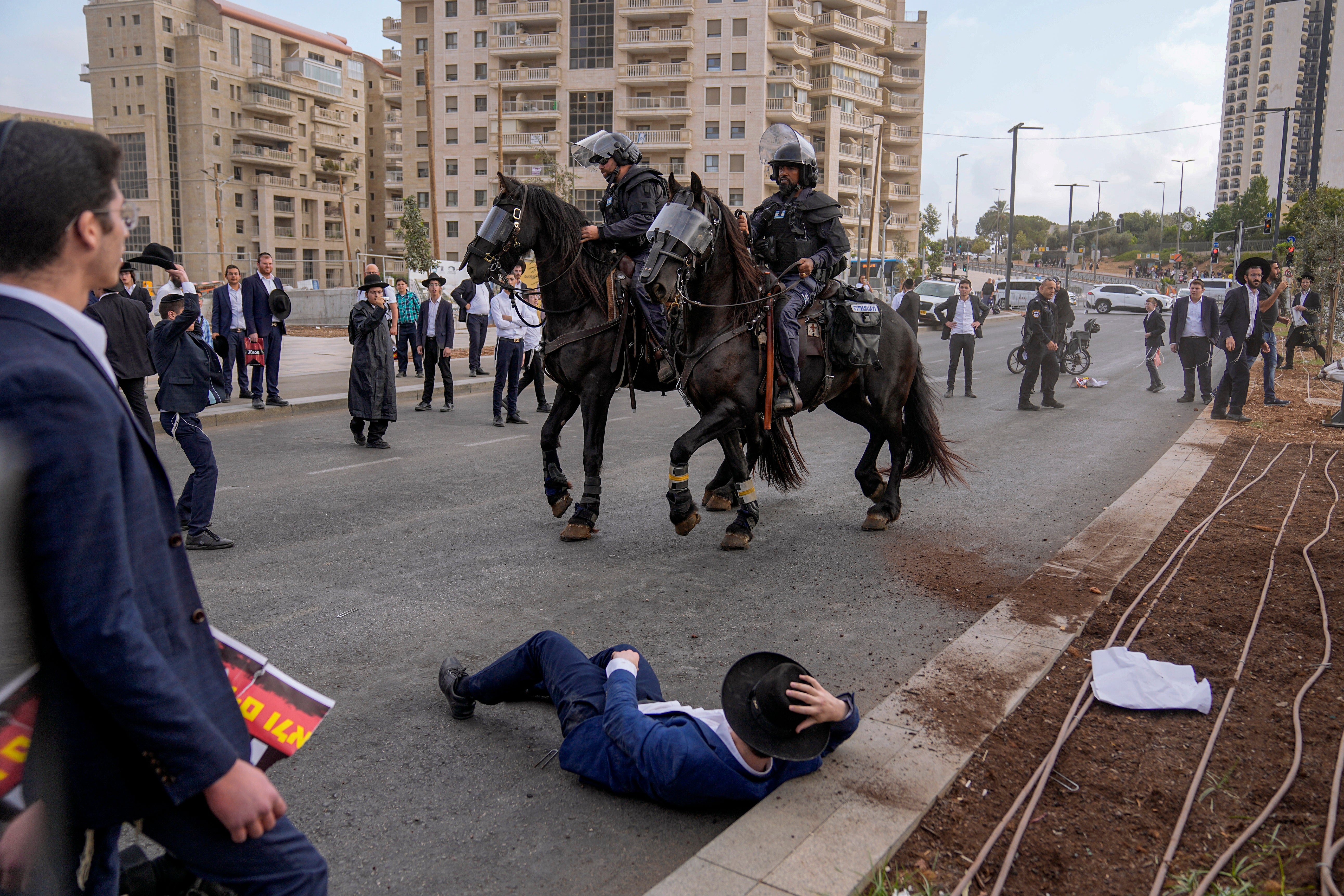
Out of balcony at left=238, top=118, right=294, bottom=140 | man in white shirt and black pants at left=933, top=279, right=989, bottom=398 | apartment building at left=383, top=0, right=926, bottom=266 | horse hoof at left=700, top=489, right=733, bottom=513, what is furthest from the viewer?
balcony at left=238, top=118, right=294, bottom=140

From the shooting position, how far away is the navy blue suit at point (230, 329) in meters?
15.0

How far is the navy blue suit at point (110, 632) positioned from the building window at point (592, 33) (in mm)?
80142

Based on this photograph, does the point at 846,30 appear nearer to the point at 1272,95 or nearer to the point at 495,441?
the point at 495,441

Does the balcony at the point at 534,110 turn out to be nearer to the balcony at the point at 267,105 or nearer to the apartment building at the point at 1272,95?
the balcony at the point at 267,105

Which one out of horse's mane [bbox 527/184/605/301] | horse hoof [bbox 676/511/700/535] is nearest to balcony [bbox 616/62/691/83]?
horse's mane [bbox 527/184/605/301]

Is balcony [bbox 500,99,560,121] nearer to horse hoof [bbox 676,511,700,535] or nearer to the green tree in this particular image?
the green tree

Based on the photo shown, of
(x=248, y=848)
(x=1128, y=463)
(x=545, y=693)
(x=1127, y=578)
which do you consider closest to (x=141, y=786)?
(x=248, y=848)

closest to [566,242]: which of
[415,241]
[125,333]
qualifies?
[125,333]

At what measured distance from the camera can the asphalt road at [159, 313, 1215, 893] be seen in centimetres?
324

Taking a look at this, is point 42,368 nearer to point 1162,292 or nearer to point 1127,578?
point 1127,578

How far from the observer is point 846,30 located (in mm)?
80875

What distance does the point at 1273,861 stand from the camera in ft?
9.67

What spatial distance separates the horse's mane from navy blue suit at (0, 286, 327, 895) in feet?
18.8

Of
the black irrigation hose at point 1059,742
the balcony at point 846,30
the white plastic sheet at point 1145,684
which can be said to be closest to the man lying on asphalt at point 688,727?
the black irrigation hose at point 1059,742
